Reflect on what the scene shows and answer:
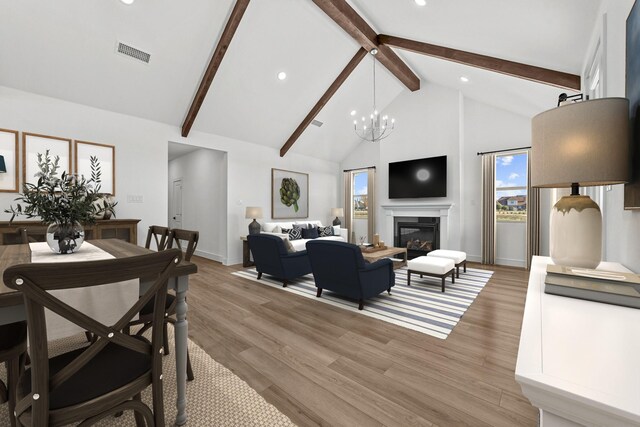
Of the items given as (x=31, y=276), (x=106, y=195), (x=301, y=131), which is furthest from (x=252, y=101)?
(x=31, y=276)

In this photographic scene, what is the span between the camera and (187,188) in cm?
721

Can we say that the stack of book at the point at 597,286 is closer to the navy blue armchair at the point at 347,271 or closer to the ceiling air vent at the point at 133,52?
the navy blue armchair at the point at 347,271

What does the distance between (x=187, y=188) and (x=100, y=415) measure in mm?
6931

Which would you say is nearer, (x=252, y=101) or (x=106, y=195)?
(x=106, y=195)

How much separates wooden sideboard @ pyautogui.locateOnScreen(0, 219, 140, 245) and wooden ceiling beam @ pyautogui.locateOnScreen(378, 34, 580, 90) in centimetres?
520

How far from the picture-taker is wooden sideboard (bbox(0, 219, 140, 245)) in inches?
127

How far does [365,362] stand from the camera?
2.06 metres

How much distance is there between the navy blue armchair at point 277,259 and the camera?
4043 millimetres

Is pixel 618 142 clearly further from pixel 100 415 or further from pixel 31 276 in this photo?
pixel 100 415

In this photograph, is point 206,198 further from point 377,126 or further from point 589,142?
point 589,142

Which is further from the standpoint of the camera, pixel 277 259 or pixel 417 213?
pixel 417 213

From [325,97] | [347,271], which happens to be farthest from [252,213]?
[347,271]

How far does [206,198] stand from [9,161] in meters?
3.28

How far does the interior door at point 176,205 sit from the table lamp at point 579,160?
7.96 meters
